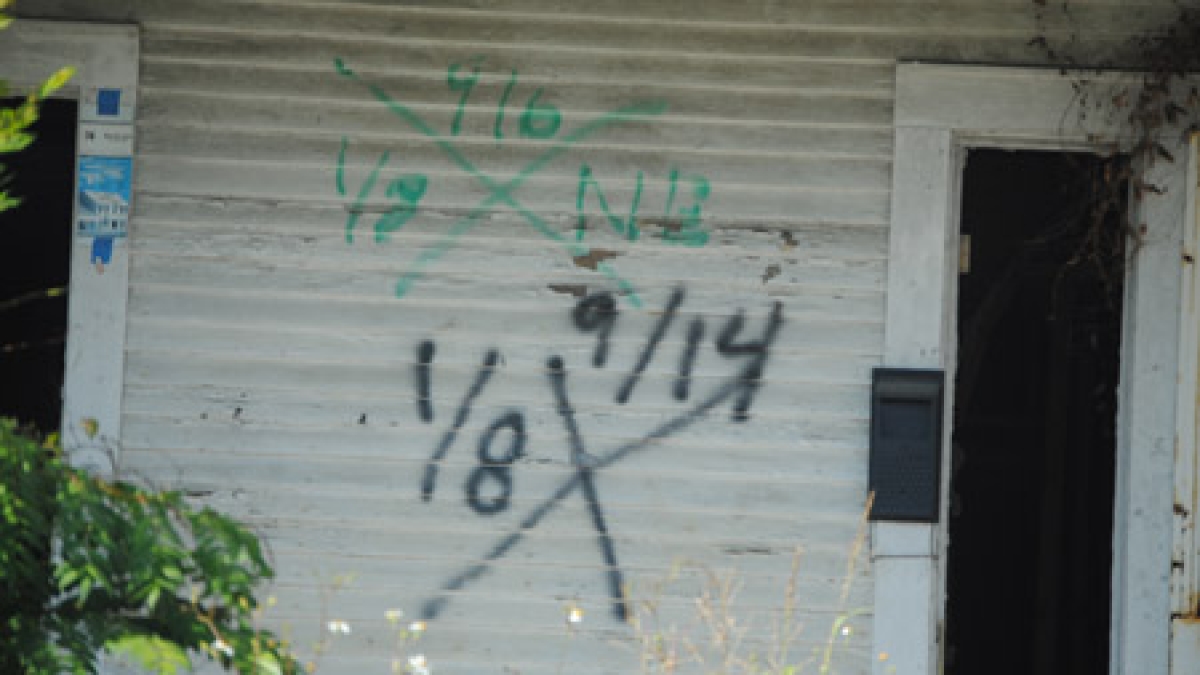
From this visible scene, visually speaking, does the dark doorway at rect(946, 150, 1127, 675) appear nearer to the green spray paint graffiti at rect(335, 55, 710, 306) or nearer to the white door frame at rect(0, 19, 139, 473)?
the green spray paint graffiti at rect(335, 55, 710, 306)

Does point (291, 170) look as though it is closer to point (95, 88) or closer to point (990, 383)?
point (95, 88)

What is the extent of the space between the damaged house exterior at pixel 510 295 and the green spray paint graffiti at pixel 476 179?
0.01 m

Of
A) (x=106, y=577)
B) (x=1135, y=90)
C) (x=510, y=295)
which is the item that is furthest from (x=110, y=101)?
(x=1135, y=90)

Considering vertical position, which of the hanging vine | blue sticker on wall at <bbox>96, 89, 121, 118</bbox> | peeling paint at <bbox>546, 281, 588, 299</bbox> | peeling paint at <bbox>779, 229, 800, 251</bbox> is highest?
the hanging vine

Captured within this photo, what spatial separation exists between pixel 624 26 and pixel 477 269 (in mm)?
976

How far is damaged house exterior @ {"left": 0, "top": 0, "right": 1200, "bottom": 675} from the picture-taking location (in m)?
6.18

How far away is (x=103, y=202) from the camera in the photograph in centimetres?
620

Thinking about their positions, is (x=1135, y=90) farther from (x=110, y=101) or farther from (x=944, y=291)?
(x=110, y=101)

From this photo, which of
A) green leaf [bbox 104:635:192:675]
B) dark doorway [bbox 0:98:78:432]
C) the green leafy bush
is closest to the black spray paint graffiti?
dark doorway [bbox 0:98:78:432]

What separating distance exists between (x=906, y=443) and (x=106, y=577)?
10.1 feet

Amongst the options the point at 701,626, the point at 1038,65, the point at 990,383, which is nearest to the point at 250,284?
the point at 701,626

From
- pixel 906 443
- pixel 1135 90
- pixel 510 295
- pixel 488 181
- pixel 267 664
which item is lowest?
pixel 267 664

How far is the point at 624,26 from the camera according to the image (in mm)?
6207

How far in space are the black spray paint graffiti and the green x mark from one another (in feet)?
0.63
